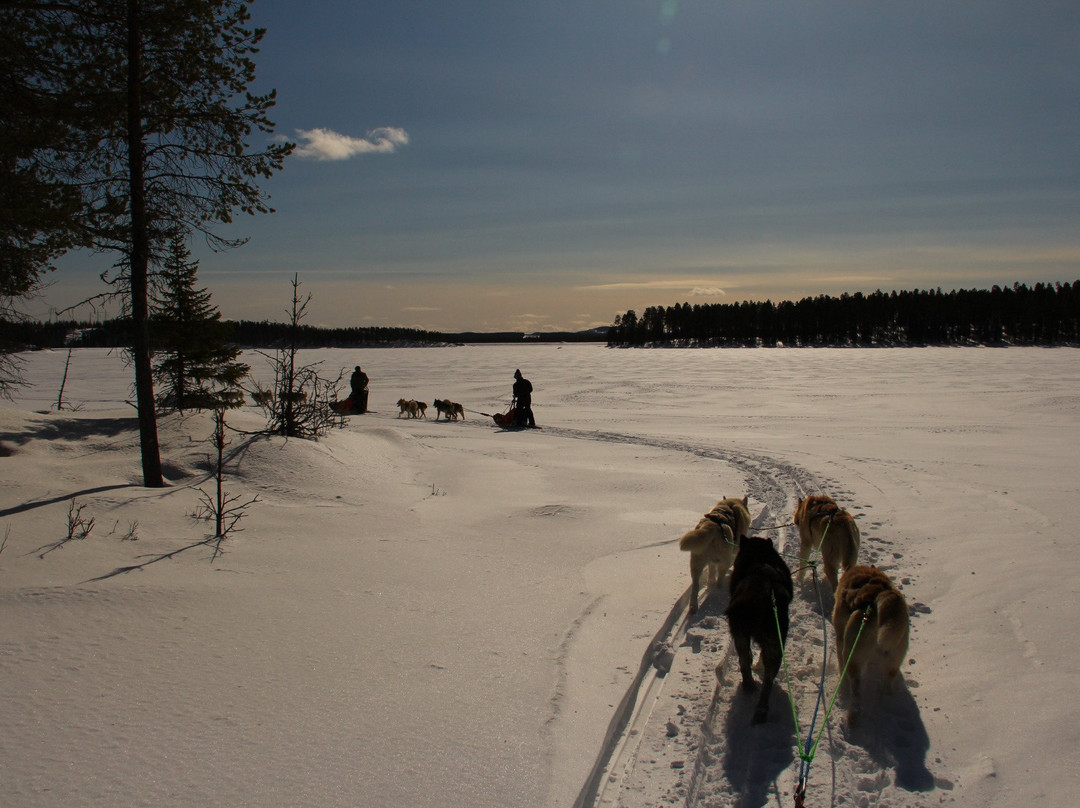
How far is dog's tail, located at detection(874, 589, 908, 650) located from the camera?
10.3ft

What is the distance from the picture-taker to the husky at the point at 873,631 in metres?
3.16

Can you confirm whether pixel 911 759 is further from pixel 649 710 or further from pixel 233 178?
pixel 233 178

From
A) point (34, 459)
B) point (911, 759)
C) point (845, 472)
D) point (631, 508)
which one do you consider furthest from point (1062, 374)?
point (34, 459)

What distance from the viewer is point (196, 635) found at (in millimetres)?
3637

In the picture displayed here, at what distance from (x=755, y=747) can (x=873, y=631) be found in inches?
35.7

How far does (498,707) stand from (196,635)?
6.38 ft

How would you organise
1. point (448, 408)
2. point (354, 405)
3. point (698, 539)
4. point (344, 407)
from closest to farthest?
point (698, 539) → point (448, 408) → point (344, 407) → point (354, 405)

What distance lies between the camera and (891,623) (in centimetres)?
316

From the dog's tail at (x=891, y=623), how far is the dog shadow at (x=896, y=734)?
1.28 feet

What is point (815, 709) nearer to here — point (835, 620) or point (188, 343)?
point (835, 620)

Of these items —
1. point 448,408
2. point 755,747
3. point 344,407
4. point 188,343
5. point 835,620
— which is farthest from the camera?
point 344,407

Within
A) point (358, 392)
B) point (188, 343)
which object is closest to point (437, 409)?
point (358, 392)

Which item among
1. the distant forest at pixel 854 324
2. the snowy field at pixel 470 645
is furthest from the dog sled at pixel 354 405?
the distant forest at pixel 854 324

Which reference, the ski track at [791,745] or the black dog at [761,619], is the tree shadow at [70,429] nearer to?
the ski track at [791,745]
